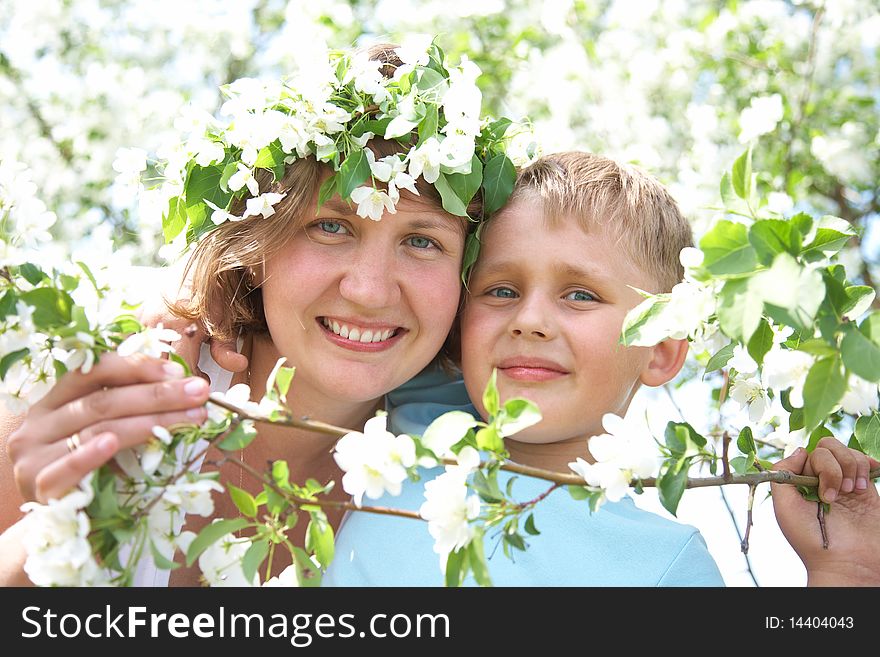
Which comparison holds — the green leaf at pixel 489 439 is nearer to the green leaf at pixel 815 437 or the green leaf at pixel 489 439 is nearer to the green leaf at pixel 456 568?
the green leaf at pixel 456 568

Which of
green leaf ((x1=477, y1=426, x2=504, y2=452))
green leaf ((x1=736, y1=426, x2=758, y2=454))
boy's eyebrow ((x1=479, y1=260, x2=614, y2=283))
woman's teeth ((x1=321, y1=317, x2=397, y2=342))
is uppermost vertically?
boy's eyebrow ((x1=479, y1=260, x2=614, y2=283))

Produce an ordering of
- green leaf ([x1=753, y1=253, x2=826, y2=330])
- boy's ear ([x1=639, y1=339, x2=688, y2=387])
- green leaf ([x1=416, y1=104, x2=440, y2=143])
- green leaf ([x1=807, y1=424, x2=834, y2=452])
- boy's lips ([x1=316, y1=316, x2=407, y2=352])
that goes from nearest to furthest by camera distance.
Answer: green leaf ([x1=753, y1=253, x2=826, y2=330])
green leaf ([x1=807, y1=424, x2=834, y2=452])
green leaf ([x1=416, y1=104, x2=440, y2=143])
boy's lips ([x1=316, y1=316, x2=407, y2=352])
boy's ear ([x1=639, y1=339, x2=688, y2=387])

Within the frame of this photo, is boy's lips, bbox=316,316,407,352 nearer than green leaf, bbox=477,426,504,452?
No

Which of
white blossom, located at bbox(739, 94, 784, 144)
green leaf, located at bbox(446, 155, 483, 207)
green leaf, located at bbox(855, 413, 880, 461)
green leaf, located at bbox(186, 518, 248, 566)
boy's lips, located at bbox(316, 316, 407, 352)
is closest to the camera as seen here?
green leaf, located at bbox(186, 518, 248, 566)

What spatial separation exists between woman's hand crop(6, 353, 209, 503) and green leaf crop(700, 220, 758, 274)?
565 mm

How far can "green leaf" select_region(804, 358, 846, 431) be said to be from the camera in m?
0.96

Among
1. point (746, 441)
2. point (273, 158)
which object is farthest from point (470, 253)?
point (746, 441)

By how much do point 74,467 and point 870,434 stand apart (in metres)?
0.97

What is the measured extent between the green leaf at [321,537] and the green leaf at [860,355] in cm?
60

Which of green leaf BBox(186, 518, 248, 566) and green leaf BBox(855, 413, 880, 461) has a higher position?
green leaf BBox(855, 413, 880, 461)

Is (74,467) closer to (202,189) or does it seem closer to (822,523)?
(202,189)

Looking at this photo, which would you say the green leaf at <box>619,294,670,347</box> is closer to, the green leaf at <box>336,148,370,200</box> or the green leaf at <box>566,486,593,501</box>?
the green leaf at <box>566,486,593,501</box>


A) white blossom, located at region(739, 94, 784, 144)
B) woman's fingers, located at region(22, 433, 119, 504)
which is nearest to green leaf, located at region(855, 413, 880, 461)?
woman's fingers, located at region(22, 433, 119, 504)

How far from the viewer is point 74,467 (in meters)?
1.03
